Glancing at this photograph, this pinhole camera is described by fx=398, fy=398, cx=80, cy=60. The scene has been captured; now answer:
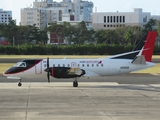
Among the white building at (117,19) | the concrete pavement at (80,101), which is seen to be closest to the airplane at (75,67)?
the concrete pavement at (80,101)

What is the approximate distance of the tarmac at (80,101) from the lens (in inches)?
728

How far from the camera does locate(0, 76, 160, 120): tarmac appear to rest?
728 inches

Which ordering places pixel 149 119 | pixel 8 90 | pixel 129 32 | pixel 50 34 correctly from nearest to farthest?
pixel 149 119 → pixel 8 90 → pixel 129 32 → pixel 50 34

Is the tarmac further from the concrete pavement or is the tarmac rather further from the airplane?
the airplane

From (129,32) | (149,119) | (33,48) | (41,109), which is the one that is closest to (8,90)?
(41,109)

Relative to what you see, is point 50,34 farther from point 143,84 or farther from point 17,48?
point 143,84

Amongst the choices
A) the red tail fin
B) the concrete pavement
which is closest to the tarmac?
the concrete pavement

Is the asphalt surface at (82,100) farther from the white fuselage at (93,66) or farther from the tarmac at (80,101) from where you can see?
the white fuselage at (93,66)

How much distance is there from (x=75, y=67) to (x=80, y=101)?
328 inches

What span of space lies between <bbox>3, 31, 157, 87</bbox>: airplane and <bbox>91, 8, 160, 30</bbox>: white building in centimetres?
13247

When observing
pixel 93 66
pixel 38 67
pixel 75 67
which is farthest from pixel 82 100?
pixel 38 67

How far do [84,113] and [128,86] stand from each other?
12.8 metres

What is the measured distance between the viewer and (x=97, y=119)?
17.5 meters

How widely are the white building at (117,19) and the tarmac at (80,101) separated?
438 ft
